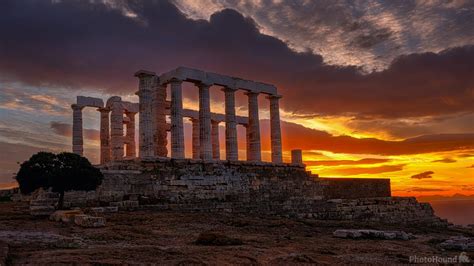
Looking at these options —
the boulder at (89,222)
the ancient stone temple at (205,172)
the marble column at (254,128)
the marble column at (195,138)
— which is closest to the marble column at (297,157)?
the ancient stone temple at (205,172)

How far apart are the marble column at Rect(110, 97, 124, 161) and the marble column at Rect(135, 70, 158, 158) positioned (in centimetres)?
570

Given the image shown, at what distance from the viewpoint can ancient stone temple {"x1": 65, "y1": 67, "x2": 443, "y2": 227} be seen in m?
25.5

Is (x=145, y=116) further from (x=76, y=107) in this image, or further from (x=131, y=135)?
(x=131, y=135)

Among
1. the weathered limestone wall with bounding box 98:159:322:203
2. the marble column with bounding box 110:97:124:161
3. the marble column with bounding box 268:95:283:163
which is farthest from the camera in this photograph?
the marble column with bounding box 268:95:283:163

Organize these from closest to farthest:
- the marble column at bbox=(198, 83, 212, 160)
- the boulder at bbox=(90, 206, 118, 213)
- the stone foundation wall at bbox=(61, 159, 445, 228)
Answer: the boulder at bbox=(90, 206, 118, 213)
the stone foundation wall at bbox=(61, 159, 445, 228)
the marble column at bbox=(198, 83, 212, 160)

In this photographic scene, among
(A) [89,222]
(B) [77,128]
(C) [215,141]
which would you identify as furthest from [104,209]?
(C) [215,141]

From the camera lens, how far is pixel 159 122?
31328mm

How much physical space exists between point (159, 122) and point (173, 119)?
1.36 metres

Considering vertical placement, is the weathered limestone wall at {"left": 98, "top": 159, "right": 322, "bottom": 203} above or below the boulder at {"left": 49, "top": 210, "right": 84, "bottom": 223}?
above

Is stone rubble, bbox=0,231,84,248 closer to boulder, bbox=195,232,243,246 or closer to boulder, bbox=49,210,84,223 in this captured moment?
boulder, bbox=195,232,243,246

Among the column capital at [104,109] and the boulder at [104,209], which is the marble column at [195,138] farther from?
the boulder at [104,209]

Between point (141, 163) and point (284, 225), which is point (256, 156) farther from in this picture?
point (284, 225)

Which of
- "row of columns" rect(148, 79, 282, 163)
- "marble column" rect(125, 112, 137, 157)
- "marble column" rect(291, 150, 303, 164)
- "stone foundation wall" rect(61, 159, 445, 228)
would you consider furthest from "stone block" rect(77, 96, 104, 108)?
"marble column" rect(291, 150, 303, 164)

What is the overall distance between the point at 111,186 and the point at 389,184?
93.7ft
